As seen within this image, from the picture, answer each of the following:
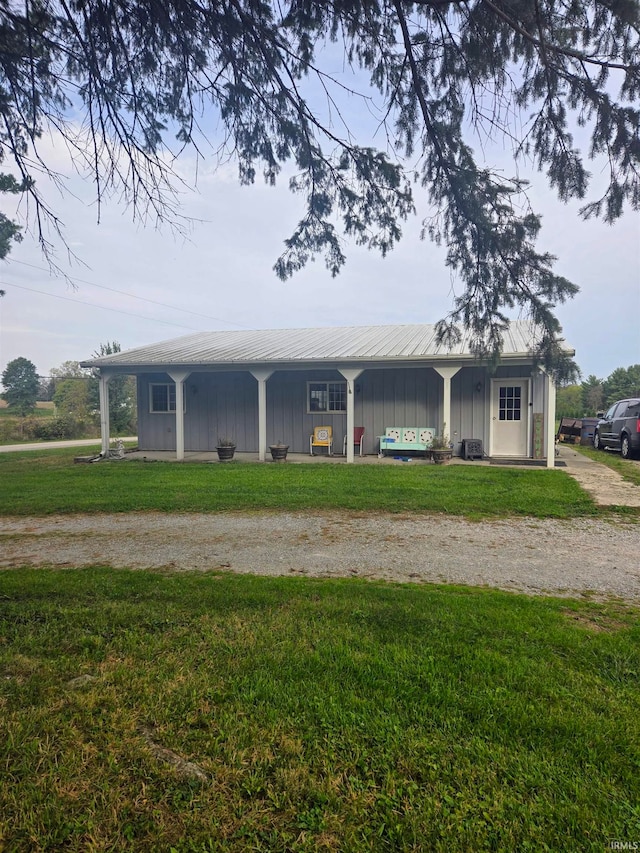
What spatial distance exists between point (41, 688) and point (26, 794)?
711 mm

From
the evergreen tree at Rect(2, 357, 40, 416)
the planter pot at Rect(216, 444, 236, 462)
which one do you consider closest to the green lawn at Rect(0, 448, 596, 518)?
the planter pot at Rect(216, 444, 236, 462)

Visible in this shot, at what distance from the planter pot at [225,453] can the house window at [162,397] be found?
3145 millimetres

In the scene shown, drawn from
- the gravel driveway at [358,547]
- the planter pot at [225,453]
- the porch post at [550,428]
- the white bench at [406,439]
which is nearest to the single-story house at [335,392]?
the porch post at [550,428]

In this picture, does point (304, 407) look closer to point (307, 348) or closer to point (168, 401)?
point (307, 348)

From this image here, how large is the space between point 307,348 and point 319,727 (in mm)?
11597

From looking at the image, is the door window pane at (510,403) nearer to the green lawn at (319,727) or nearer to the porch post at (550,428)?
the porch post at (550,428)

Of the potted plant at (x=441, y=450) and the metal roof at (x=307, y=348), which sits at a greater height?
the metal roof at (x=307, y=348)

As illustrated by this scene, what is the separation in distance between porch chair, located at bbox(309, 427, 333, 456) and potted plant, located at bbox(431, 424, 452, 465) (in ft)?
9.37

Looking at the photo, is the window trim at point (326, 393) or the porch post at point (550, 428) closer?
the porch post at point (550, 428)

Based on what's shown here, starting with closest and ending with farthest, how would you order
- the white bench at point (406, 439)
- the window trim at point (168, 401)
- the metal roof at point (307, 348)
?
the metal roof at point (307, 348) < the white bench at point (406, 439) < the window trim at point (168, 401)

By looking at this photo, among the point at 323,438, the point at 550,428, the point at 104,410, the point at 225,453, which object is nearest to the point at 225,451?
the point at 225,453

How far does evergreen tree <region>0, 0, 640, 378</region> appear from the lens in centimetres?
342

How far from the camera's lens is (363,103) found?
3918 millimetres

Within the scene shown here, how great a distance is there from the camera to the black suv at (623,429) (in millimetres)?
11703
